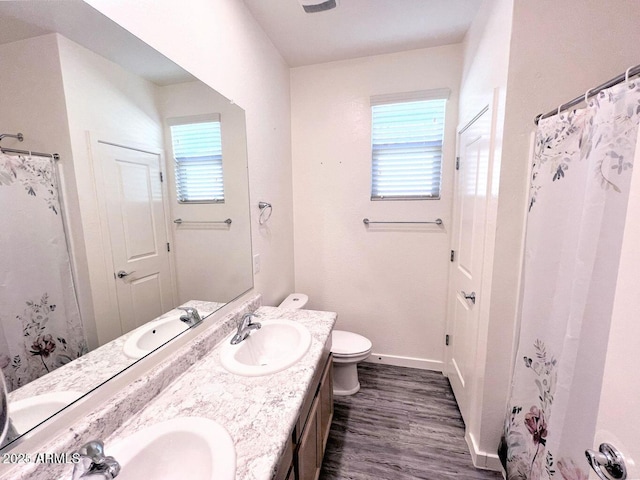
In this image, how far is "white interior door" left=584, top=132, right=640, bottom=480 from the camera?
47cm

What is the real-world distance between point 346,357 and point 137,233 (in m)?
1.56

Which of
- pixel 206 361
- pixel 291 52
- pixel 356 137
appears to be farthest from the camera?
pixel 356 137

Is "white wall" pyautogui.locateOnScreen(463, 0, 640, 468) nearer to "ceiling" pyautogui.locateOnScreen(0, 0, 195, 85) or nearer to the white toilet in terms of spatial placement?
→ the white toilet

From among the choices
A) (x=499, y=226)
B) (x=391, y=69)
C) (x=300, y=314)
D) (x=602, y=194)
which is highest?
(x=391, y=69)

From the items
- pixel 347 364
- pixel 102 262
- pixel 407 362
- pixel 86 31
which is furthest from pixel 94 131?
pixel 407 362

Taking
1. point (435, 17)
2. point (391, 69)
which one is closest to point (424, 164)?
point (391, 69)

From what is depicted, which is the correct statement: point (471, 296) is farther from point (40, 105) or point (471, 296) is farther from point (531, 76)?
point (40, 105)

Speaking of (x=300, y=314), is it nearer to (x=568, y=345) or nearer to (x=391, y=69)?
(x=568, y=345)

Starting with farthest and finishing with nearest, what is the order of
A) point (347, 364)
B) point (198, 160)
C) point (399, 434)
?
point (347, 364) → point (399, 434) → point (198, 160)

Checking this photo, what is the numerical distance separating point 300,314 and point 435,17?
2.04 meters

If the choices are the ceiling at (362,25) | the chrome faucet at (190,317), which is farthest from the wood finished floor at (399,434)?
the ceiling at (362,25)

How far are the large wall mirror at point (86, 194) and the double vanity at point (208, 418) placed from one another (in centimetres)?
10

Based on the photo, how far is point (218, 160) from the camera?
132 cm

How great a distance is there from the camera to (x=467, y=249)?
1.69m
